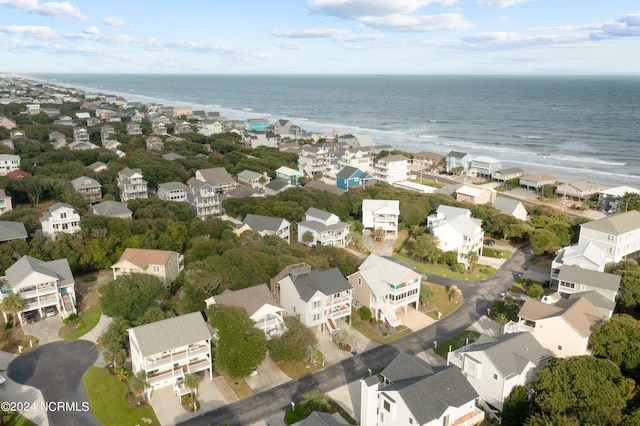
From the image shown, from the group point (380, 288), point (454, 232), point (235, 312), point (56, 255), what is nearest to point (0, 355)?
point (56, 255)

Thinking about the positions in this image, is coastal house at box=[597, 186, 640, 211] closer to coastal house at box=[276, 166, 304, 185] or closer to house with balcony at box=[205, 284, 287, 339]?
coastal house at box=[276, 166, 304, 185]

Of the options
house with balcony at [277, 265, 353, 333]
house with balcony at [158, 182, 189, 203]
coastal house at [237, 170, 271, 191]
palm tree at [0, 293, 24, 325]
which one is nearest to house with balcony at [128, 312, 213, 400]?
house with balcony at [277, 265, 353, 333]

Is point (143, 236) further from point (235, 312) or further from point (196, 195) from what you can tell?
point (235, 312)

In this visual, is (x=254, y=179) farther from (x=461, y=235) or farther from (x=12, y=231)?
(x=461, y=235)

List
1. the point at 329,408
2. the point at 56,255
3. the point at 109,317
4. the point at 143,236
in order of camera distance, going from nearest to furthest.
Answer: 1. the point at 329,408
2. the point at 109,317
3. the point at 56,255
4. the point at 143,236

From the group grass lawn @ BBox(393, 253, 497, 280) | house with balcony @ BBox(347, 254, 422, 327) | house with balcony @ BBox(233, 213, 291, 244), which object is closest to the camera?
house with balcony @ BBox(347, 254, 422, 327)

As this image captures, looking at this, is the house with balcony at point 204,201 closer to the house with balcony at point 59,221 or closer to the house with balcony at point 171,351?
the house with balcony at point 59,221

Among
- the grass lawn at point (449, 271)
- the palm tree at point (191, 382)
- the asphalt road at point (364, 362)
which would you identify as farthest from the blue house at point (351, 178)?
the palm tree at point (191, 382)
